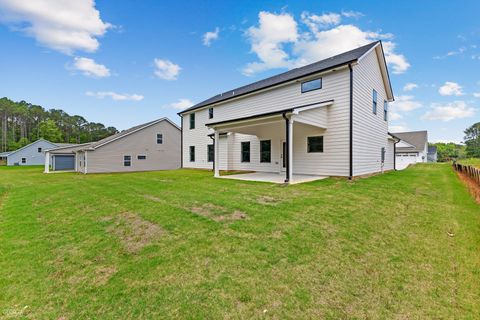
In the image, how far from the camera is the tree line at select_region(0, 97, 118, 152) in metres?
55.2

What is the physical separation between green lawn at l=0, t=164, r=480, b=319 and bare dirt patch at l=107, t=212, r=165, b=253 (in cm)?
2

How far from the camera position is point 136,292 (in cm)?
256

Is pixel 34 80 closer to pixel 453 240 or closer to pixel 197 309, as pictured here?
pixel 197 309

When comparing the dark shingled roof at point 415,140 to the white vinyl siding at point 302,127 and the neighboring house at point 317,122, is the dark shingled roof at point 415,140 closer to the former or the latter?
the neighboring house at point 317,122

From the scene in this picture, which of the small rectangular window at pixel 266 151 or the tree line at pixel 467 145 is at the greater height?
the tree line at pixel 467 145

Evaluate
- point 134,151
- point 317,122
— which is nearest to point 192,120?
point 134,151

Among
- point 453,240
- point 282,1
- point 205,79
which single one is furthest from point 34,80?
point 453,240

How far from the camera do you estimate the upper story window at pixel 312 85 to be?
11747 mm

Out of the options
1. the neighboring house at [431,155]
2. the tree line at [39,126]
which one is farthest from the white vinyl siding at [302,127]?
the tree line at [39,126]

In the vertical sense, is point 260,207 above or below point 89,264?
above

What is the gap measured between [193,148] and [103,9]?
1103 centimetres

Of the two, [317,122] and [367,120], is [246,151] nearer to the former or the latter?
[317,122]

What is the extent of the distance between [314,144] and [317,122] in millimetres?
1635

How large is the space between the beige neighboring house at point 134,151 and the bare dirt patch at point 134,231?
64.7ft
